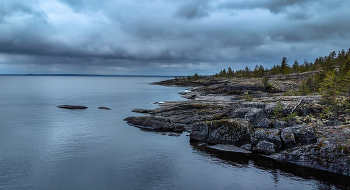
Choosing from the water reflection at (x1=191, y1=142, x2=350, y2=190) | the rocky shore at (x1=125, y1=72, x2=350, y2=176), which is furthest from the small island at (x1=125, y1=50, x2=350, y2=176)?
the water reflection at (x1=191, y1=142, x2=350, y2=190)

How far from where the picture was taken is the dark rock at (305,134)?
29.9m

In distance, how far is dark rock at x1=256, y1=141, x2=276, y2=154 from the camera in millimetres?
30703

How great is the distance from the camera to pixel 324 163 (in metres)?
26.3

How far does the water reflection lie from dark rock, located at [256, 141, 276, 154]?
1130 millimetres

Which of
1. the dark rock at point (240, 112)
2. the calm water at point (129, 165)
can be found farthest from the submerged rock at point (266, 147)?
the dark rock at point (240, 112)

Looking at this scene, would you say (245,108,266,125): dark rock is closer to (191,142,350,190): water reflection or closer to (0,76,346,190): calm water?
(191,142,350,190): water reflection

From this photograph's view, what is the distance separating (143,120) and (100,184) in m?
26.1

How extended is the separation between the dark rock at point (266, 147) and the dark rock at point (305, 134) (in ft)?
10.7

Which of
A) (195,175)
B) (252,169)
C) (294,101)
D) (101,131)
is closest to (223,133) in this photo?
(252,169)

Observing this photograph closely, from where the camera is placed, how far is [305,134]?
99.5 feet

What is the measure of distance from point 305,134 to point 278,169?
731 cm

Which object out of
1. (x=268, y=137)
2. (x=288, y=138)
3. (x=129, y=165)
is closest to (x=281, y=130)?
(x=288, y=138)

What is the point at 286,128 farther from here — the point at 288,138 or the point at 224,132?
the point at 224,132

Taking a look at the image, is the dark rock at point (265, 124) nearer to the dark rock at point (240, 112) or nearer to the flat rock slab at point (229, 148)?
the dark rock at point (240, 112)
